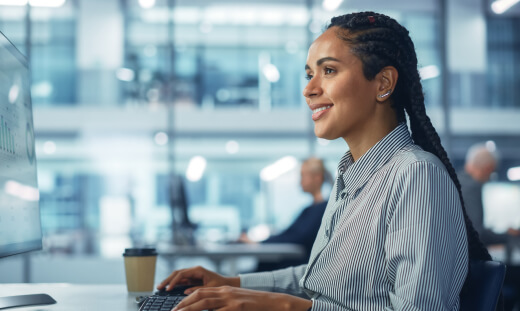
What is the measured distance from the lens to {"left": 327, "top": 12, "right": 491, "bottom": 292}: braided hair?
125 cm

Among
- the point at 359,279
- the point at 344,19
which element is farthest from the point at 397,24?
the point at 359,279

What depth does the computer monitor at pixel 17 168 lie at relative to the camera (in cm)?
123

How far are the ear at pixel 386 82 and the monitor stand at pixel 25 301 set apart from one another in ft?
2.85

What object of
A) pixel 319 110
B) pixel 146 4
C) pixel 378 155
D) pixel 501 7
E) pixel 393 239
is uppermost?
pixel 146 4

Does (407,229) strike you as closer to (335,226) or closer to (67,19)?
(335,226)

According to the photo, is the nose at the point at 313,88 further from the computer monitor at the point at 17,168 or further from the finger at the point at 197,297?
the computer monitor at the point at 17,168

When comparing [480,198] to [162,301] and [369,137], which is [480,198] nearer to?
[369,137]

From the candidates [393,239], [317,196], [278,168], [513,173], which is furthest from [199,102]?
[393,239]

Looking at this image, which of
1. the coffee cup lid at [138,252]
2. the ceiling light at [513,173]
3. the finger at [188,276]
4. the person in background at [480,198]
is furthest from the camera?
the ceiling light at [513,173]

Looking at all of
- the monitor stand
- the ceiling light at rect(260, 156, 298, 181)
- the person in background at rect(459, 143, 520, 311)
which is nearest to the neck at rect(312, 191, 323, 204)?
the person in background at rect(459, 143, 520, 311)

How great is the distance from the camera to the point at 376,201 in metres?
1.12

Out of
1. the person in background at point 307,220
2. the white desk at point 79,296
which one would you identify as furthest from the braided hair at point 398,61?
the person in background at point 307,220

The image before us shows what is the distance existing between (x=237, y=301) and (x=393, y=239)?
306 mm

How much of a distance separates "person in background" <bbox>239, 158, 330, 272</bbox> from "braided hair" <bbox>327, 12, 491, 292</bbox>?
215cm
